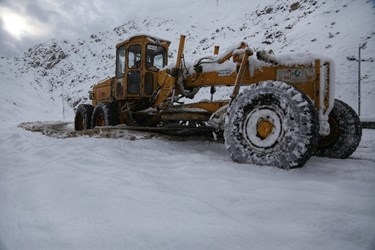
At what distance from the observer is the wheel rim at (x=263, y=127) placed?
336 centimetres

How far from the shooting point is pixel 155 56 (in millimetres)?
7512

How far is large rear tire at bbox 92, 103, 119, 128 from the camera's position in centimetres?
720

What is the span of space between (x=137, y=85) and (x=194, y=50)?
25.1m

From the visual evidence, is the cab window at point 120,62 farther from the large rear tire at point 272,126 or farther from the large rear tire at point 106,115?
the large rear tire at point 272,126

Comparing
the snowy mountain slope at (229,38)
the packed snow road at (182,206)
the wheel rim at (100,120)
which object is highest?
the snowy mountain slope at (229,38)

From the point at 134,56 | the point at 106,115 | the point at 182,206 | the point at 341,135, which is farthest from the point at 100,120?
the point at 182,206

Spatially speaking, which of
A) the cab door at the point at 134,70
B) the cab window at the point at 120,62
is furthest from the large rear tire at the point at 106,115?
the cab window at the point at 120,62

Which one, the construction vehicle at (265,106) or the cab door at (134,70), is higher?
the cab door at (134,70)

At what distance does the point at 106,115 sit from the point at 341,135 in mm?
5382

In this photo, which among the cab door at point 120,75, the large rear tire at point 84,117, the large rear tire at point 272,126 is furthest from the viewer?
the large rear tire at point 84,117

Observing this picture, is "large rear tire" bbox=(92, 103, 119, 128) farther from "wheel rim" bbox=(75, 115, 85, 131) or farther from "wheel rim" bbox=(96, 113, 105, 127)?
"wheel rim" bbox=(75, 115, 85, 131)

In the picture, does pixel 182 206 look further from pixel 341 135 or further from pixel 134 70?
pixel 134 70

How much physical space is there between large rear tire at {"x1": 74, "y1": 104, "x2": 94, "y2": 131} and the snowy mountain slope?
39.8 ft

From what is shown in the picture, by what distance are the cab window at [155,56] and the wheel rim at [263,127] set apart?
4.27 m
